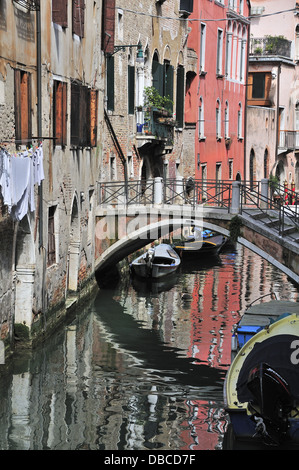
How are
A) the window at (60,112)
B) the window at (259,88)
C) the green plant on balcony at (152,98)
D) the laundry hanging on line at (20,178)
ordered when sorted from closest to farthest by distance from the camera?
the laundry hanging on line at (20,178)
the window at (60,112)
the green plant on balcony at (152,98)
the window at (259,88)

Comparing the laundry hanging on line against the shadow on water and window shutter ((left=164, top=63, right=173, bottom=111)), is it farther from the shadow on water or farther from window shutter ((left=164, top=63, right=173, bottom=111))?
window shutter ((left=164, top=63, right=173, bottom=111))

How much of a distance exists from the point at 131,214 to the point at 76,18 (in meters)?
4.34

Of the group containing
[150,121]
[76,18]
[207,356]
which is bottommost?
[207,356]

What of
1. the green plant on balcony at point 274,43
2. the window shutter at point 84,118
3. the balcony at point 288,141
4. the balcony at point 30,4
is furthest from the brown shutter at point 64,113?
the balcony at point 288,141

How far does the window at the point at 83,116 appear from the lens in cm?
1764

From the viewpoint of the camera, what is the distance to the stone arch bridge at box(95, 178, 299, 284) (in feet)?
55.5

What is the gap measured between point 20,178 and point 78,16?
5.47m

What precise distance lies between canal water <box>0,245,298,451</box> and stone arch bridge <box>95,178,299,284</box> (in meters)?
1.41

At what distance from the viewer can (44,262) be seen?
15.5 m

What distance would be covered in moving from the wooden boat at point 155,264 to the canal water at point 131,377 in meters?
1.13

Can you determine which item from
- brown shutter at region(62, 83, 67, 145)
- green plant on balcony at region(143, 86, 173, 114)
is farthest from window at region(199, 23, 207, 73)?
brown shutter at region(62, 83, 67, 145)

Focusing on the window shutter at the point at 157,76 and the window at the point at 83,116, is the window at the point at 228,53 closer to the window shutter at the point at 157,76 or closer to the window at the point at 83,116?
the window shutter at the point at 157,76
